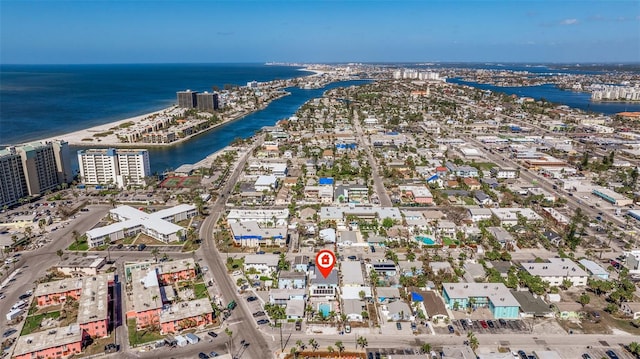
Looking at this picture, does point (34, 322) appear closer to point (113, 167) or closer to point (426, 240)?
point (426, 240)

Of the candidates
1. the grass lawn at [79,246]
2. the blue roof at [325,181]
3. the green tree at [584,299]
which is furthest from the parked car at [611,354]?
the grass lawn at [79,246]

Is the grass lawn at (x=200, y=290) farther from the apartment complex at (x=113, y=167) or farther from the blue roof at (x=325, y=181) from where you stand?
the apartment complex at (x=113, y=167)

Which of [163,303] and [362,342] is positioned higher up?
[163,303]

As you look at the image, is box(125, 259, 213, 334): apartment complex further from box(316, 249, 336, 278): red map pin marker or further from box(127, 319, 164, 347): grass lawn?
box(316, 249, 336, 278): red map pin marker

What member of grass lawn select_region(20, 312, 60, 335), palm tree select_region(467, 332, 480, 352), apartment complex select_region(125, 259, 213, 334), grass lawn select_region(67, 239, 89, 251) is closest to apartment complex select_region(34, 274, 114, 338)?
grass lawn select_region(20, 312, 60, 335)

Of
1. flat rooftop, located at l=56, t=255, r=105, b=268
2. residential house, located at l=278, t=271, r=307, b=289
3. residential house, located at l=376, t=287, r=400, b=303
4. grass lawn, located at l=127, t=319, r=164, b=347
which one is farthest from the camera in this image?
flat rooftop, located at l=56, t=255, r=105, b=268

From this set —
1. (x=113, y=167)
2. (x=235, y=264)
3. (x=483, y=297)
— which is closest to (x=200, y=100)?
(x=113, y=167)
